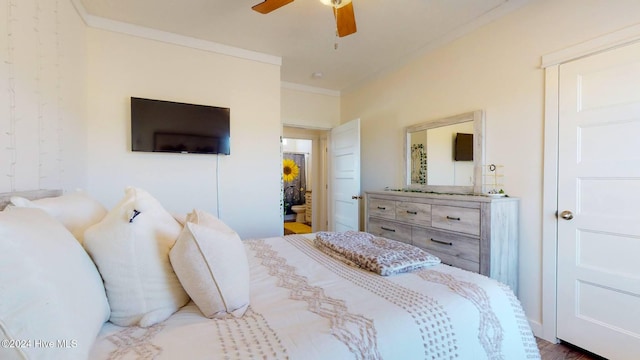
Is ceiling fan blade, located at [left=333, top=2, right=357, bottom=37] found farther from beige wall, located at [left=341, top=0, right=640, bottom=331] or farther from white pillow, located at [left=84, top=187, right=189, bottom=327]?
white pillow, located at [left=84, top=187, right=189, bottom=327]

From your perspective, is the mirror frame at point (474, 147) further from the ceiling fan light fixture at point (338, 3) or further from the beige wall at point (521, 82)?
the ceiling fan light fixture at point (338, 3)

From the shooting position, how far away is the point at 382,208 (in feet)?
9.70

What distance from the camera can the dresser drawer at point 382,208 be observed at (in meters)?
2.82

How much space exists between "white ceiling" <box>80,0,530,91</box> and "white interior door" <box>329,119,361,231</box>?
1000mm

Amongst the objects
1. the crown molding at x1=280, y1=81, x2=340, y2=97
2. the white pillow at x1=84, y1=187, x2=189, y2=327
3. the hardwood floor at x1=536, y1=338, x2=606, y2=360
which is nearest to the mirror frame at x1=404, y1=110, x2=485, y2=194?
the hardwood floor at x1=536, y1=338, x2=606, y2=360

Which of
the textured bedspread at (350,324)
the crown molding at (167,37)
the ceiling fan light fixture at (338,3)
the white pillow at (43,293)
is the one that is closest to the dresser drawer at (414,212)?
the textured bedspread at (350,324)

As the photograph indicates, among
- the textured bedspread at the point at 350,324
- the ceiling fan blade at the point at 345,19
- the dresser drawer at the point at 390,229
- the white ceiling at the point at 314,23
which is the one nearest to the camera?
the textured bedspread at the point at 350,324

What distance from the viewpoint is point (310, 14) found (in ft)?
7.89

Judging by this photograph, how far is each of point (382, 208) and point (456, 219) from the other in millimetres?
857

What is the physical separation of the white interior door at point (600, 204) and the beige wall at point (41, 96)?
3.30 m

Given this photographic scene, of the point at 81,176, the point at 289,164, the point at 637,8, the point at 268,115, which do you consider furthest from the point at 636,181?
the point at 289,164

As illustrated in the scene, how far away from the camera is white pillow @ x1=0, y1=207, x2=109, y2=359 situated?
56 centimetres

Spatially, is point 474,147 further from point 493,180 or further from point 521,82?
point 521,82

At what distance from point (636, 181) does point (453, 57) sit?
1.74 metres
